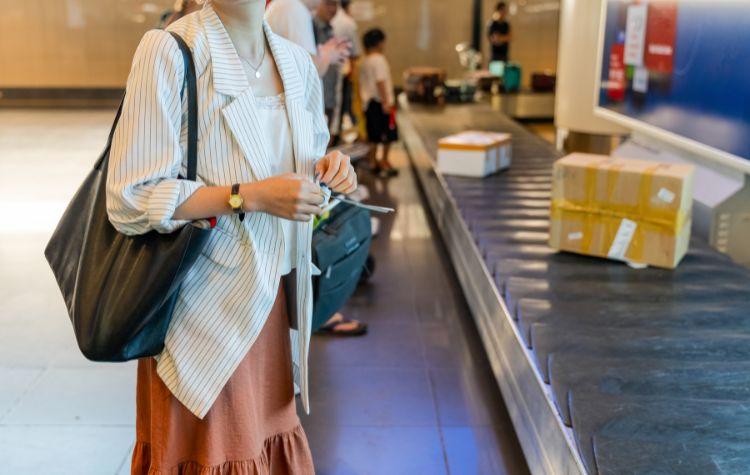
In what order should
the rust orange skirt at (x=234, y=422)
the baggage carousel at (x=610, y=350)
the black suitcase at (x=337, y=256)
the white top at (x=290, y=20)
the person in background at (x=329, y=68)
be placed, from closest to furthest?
the rust orange skirt at (x=234, y=422) → the baggage carousel at (x=610, y=350) → the black suitcase at (x=337, y=256) → the white top at (x=290, y=20) → the person in background at (x=329, y=68)

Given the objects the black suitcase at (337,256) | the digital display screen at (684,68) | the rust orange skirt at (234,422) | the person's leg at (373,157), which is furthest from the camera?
the person's leg at (373,157)

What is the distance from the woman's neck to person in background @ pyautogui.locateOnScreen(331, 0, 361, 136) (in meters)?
4.48

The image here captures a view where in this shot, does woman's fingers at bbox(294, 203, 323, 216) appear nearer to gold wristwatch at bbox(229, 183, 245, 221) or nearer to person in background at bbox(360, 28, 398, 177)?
gold wristwatch at bbox(229, 183, 245, 221)

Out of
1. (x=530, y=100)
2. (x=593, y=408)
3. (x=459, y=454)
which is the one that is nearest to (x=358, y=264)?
(x=459, y=454)

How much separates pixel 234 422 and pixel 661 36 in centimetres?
482

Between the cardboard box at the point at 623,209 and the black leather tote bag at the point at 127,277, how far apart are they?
90.8 inches

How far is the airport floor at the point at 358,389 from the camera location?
2.73 meters

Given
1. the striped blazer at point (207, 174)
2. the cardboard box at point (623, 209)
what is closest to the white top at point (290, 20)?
the cardboard box at point (623, 209)

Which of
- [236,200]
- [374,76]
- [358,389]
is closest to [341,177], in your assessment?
[236,200]

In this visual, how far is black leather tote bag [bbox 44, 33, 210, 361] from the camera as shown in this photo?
1.52 meters

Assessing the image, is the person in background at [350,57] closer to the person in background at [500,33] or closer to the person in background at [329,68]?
the person in background at [329,68]

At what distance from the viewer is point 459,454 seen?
275 centimetres

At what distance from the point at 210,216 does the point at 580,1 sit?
25.8 feet

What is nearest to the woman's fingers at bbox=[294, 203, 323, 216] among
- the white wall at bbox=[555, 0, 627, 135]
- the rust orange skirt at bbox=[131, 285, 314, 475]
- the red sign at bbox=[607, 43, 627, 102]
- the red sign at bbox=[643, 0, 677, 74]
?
the rust orange skirt at bbox=[131, 285, 314, 475]
